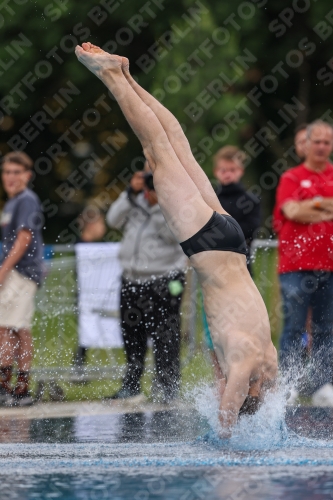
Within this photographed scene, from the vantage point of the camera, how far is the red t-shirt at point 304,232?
29.0 ft

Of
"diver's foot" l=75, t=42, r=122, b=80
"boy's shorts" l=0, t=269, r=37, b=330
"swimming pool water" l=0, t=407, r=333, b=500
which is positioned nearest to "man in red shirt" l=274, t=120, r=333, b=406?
"swimming pool water" l=0, t=407, r=333, b=500

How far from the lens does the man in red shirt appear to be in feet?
28.7

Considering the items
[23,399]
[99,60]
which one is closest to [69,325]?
[23,399]

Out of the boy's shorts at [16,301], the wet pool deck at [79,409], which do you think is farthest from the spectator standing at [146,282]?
the boy's shorts at [16,301]

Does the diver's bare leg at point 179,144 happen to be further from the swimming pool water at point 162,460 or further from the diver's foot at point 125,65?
the swimming pool water at point 162,460

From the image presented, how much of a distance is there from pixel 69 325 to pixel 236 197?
8.03ft

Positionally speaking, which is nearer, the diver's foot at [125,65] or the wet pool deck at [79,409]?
the diver's foot at [125,65]

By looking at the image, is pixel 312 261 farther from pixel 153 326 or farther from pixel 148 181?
pixel 148 181

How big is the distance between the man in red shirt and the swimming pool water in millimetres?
1094

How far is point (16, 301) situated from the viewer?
30.6 ft

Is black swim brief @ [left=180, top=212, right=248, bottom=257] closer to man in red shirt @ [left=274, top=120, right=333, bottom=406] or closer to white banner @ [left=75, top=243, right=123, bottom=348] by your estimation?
man in red shirt @ [left=274, top=120, right=333, bottom=406]

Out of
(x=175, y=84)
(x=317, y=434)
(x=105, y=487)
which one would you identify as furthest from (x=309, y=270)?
(x=175, y=84)

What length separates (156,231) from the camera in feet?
30.3

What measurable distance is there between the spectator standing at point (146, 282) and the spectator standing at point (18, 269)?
0.81 meters
